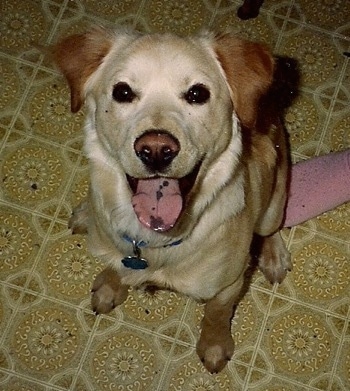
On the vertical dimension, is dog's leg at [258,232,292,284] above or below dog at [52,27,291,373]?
below

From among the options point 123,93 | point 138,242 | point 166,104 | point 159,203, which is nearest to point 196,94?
point 166,104

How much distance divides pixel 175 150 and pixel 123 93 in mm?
249

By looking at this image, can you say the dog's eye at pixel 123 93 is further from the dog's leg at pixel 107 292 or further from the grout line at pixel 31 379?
the grout line at pixel 31 379

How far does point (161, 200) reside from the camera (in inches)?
69.8

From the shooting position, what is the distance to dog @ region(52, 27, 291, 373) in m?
1.72

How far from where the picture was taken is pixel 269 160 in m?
2.16

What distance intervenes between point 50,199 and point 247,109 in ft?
3.65

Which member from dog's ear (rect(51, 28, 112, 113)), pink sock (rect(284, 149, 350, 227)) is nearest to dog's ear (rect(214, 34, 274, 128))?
dog's ear (rect(51, 28, 112, 113))

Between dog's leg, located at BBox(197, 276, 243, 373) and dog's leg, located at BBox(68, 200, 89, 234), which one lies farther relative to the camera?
dog's leg, located at BBox(68, 200, 89, 234)

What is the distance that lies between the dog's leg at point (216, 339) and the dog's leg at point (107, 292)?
13.3 inches

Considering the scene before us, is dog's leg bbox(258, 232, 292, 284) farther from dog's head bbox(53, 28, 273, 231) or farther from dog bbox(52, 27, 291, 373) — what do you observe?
dog's head bbox(53, 28, 273, 231)

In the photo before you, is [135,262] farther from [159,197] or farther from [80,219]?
[80,219]

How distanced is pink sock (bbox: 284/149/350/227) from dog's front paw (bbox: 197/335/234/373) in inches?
21.0

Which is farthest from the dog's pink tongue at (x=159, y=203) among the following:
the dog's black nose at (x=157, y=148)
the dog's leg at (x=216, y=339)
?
the dog's leg at (x=216, y=339)
